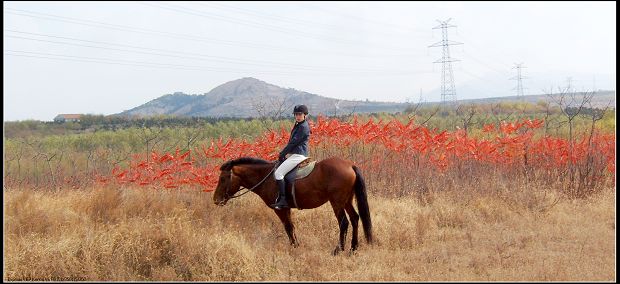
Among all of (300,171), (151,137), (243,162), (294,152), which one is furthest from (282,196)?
(151,137)

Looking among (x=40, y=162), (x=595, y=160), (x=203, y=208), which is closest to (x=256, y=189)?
(x=203, y=208)

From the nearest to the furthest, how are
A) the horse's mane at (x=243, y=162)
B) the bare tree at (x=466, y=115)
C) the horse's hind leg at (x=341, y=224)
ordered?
the horse's hind leg at (x=341, y=224) < the horse's mane at (x=243, y=162) < the bare tree at (x=466, y=115)

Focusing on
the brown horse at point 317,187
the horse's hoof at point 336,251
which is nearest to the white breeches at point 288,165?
the brown horse at point 317,187

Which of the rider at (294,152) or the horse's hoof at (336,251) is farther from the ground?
the rider at (294,152)

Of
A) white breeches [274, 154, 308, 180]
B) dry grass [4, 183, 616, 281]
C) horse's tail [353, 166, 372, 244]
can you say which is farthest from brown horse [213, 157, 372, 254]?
dry grass [4, 183, 616, 281]

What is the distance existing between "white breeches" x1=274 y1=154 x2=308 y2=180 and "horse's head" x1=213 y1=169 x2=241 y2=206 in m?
0.78

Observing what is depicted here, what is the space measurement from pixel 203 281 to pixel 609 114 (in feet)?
61.6

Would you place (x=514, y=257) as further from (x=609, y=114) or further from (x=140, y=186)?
(x=609, y=114)

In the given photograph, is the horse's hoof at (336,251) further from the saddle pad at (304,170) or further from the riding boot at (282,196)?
the saddle pad at (304,170)

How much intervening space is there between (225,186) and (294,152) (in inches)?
45.8

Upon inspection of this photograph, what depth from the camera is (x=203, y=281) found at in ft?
20.1

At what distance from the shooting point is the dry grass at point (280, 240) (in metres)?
6.30

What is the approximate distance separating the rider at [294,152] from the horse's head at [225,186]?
76 centimetres

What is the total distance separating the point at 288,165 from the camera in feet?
24.6
